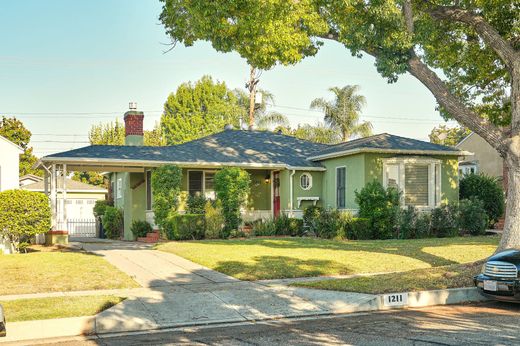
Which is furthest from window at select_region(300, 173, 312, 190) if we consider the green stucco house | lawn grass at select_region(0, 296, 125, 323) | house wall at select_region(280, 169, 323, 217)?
lawn grass at select_region(0, 296, 125, 323)

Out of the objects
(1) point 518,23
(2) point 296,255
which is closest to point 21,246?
(2) point 296,255

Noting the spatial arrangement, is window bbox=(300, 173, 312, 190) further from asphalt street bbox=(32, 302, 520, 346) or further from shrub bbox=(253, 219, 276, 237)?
asphalt street bbox=(32, 302, 520, 346)

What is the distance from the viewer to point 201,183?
994 inches

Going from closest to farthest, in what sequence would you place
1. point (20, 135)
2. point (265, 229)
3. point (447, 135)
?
point (265, 229), point (20, 135), point (447, 135)

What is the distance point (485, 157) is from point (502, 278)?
101ft

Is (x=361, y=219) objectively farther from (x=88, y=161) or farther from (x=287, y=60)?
(x=88, y=161)

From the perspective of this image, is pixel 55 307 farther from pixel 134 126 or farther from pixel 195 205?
pixel 134 126

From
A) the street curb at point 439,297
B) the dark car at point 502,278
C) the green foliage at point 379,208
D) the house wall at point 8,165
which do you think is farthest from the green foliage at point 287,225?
the dark car at point 502,278

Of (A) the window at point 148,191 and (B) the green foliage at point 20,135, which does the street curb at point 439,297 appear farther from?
(B) the green foliage at point 20,135

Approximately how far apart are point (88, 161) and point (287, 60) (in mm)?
10369

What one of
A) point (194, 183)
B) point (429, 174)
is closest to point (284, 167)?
point (194, 183)

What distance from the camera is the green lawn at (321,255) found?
13312 mm

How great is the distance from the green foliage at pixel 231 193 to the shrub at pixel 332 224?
3.20m

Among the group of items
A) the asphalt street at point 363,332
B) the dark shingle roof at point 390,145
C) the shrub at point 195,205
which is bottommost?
the asphalt street at point 363,332
